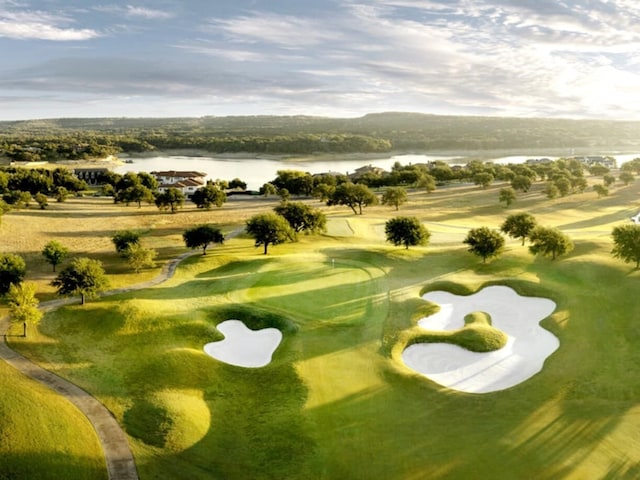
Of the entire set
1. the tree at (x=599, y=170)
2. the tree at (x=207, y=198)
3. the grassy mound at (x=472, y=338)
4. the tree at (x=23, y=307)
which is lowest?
the grassy mound at (x=472, y=338)

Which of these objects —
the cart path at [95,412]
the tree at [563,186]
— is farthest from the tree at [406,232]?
the tree at [563,186]

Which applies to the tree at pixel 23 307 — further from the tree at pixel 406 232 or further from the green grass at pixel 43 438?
the tree at pixel 406 232

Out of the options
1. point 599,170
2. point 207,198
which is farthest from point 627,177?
point 207,198

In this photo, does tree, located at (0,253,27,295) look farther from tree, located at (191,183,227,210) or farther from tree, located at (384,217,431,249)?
tree, located at (191,183,227,210)

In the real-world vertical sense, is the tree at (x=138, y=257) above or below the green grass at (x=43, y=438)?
above

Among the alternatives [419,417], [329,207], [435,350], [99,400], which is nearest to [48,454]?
[99,400]
